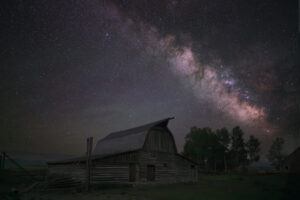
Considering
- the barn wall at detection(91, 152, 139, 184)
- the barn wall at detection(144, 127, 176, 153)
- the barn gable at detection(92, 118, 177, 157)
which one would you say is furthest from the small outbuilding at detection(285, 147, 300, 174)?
the barn wall at detection(91, 152, 139, 184)

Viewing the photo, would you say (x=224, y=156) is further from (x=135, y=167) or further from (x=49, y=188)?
(x=49, y=188)

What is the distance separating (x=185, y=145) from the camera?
7306 centimetres

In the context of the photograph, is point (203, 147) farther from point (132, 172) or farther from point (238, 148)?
point (132, 172)

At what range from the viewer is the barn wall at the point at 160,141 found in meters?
→ 25.8

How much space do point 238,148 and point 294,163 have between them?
21.5 metres

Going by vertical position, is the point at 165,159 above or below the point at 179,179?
above

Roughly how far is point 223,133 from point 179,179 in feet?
166

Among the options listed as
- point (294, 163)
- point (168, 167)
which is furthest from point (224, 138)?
point (168, 167)

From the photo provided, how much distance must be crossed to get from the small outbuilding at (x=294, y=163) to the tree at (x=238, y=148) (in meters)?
18.4

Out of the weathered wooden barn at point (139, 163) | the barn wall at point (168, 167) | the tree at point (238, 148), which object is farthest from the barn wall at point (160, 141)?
the tree at point (238, 148)

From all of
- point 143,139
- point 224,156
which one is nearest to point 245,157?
point 224,156

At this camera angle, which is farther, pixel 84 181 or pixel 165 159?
pixel 165 159

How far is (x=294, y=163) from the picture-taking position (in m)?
53.2

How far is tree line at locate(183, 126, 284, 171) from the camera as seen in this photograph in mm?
69125
